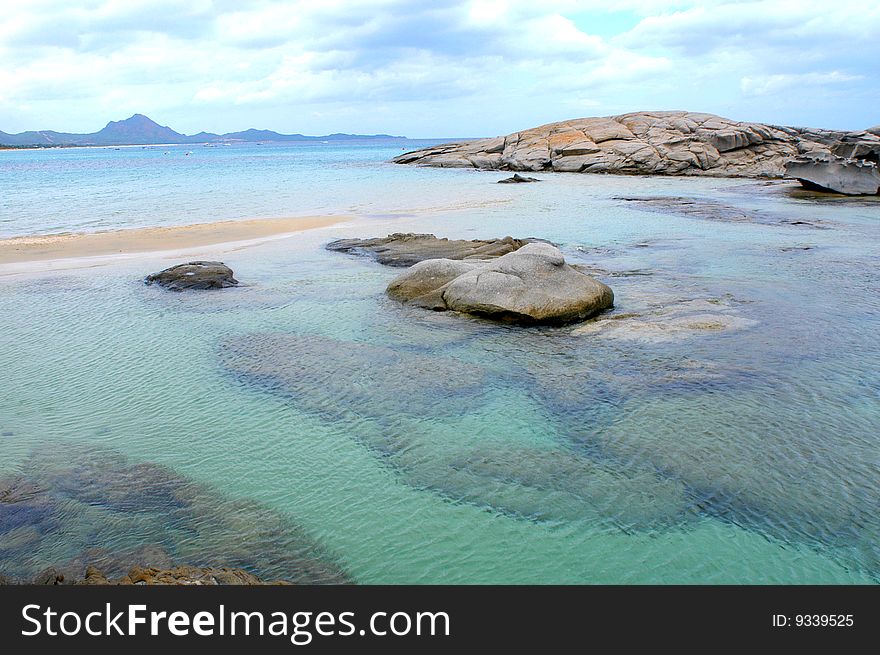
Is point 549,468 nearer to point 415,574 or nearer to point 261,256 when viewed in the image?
point 415,574

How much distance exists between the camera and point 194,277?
12688 millimetres

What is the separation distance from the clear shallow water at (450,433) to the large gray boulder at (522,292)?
333 mm

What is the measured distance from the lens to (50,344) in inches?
365

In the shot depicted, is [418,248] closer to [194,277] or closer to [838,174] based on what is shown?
Answer: [194,277]

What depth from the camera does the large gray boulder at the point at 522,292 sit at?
977 cm

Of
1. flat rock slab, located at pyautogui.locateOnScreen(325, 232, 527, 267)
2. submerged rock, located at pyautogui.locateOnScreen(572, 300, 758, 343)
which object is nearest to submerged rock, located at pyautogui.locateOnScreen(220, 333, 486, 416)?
submerged rock, located at pyautogui.locateOnScreen(572, 300, 758, 343)

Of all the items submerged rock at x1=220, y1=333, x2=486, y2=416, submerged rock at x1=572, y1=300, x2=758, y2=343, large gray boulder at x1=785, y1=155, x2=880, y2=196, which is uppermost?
large gray boulder at x1=785, y1=155, x2=880, y2=196

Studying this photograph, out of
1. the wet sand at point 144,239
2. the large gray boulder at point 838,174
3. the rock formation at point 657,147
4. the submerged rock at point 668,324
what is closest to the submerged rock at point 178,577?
the submerged rock at point 668,324

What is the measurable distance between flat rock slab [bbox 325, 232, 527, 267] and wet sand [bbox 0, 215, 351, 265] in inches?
157

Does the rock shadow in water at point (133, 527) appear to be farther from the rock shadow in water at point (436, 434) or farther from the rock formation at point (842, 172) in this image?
the rock formation at point (842, 172)

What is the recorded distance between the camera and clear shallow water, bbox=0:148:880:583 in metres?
4.79

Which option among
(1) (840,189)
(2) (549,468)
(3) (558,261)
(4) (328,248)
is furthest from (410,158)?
(2) (549,468)

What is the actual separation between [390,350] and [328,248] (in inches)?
342

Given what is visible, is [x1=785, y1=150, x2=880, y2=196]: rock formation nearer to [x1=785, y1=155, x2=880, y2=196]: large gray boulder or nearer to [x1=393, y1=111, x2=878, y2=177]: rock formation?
[x1=785, y1=155, x2=880, y2=196]: large gray boulder
